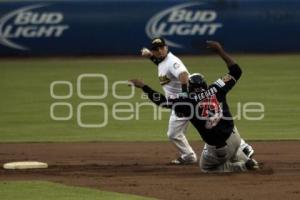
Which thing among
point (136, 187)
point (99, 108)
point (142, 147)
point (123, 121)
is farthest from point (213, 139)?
point (99, 108)

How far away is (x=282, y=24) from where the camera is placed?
3169 centimetres

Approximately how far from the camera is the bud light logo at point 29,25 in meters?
31.8

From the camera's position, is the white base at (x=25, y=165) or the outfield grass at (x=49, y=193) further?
the white base at (x=25, y=165)

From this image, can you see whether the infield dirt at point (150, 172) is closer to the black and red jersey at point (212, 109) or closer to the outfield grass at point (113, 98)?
the black and red jersey at point (212, 109)

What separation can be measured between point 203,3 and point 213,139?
20997 millimetres

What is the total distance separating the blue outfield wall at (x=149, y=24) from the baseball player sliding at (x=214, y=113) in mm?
20035

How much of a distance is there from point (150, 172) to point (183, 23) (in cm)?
2014

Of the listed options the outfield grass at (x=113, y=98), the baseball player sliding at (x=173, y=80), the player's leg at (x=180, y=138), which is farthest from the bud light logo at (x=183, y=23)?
the player's leg at (x=180, y=138)

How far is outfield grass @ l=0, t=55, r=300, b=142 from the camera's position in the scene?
56.2 feet

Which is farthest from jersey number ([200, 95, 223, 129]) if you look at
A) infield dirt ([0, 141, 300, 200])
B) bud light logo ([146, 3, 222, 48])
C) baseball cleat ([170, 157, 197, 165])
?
bud light logo ([146, 3, 222, 48])

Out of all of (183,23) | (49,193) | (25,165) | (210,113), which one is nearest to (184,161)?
(210,113)

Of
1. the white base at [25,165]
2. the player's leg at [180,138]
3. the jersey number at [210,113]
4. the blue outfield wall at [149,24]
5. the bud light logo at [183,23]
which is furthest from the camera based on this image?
the bud light logo at [183,23]

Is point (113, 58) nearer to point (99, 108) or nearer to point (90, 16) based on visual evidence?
point (90, 16)

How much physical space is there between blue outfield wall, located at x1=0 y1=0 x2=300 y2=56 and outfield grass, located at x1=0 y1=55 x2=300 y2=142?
0.58 meters
